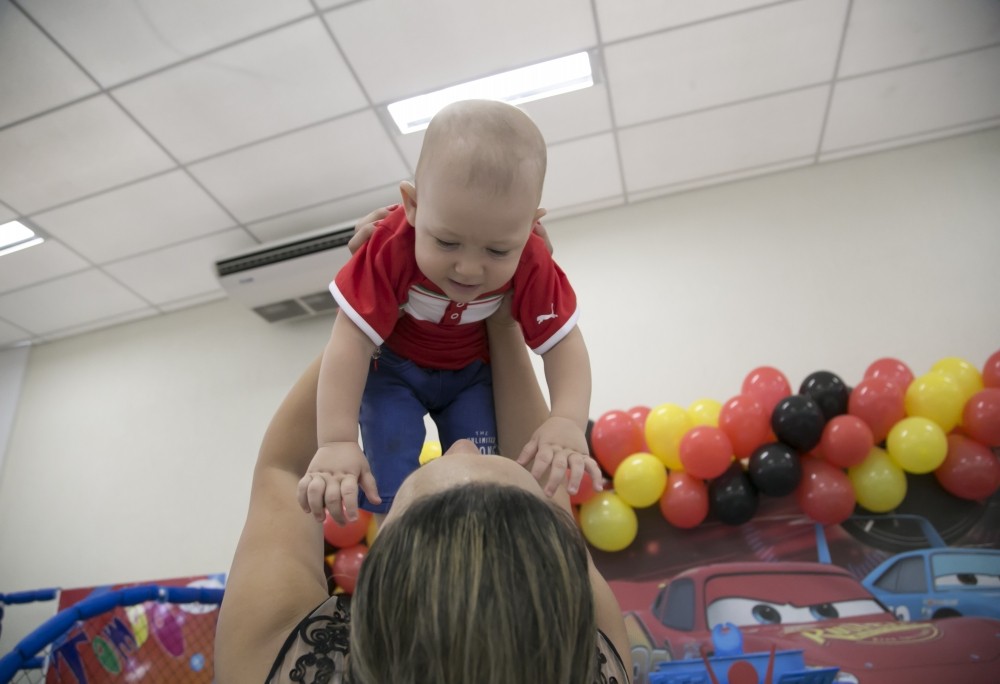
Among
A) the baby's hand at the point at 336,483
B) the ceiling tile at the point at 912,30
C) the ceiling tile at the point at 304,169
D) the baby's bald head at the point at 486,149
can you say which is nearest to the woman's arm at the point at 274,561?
the baby's hand at the point at 336,483

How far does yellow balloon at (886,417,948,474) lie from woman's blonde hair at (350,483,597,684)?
2009 millimetres

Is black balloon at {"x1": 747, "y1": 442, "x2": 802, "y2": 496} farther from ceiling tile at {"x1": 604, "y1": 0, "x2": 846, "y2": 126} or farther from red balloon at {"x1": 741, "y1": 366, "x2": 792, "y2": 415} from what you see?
ceiling tile at {"x1": 604, "y1": 0, "x2": 846, "y2": 126}

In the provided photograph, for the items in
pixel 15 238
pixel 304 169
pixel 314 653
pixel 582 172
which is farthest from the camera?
pixel 15 238

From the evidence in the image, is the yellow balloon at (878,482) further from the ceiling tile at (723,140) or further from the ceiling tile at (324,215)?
the ceiling tile at (324,215)

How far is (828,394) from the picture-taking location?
7.68 ft

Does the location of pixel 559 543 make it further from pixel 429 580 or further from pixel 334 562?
pixel 334 562

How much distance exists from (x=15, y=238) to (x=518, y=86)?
8.98ft

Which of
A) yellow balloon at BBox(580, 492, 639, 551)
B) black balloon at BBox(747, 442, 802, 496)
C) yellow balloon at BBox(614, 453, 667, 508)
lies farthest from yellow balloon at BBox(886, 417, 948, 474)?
yellow balloon at BBox(580, 492, 639, 551)

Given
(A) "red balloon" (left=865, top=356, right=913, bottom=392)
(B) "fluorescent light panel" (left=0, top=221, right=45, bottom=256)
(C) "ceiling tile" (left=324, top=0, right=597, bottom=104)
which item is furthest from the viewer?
(B) "fluorescent light panel" (left=0, top=221, right=45, bottom=256)

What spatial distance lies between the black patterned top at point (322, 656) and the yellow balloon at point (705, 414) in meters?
1.77

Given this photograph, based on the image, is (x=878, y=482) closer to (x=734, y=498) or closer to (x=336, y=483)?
(x=734, y=498)

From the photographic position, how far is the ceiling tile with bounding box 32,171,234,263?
10.8 feet

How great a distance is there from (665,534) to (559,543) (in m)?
2.13

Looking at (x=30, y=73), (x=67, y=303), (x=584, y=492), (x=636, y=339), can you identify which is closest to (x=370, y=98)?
(x=30, y=73)
